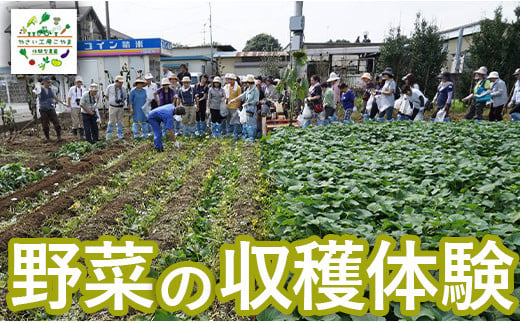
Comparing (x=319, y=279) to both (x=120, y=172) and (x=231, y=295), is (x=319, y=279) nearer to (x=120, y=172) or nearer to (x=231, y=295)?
(x=231, y=295)

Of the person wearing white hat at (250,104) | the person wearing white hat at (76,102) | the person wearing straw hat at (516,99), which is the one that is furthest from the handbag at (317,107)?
the person wearing white hat at (76,102)

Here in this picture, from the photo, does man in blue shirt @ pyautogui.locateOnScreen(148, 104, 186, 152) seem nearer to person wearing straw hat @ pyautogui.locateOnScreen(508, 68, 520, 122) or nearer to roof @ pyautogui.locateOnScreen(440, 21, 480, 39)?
person wearing straw hat @ pyautogui.locateOnScreen(508, 68, 520, 122)

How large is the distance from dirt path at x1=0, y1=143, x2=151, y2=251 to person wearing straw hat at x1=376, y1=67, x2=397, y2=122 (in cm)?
625

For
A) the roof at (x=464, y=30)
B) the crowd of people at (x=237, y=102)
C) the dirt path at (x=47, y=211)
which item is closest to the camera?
the dirt path at (x=47, y=211)

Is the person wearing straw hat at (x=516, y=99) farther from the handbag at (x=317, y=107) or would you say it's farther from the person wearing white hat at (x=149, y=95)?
the person wearing white hat at (x=149, y=95)

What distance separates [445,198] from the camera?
11.3 ft

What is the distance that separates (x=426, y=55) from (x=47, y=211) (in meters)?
14.1

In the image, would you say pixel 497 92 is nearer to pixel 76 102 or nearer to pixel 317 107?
pixel 317 107

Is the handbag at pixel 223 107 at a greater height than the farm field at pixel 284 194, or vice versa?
the handbag at pixel 223 107

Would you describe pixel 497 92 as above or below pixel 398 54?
below

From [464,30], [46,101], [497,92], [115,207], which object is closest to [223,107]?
[46,101]

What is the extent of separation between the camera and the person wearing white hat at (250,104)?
29.3ft

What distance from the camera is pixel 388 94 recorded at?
8.80 m

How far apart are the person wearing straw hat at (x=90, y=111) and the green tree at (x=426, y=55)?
11.5 m
